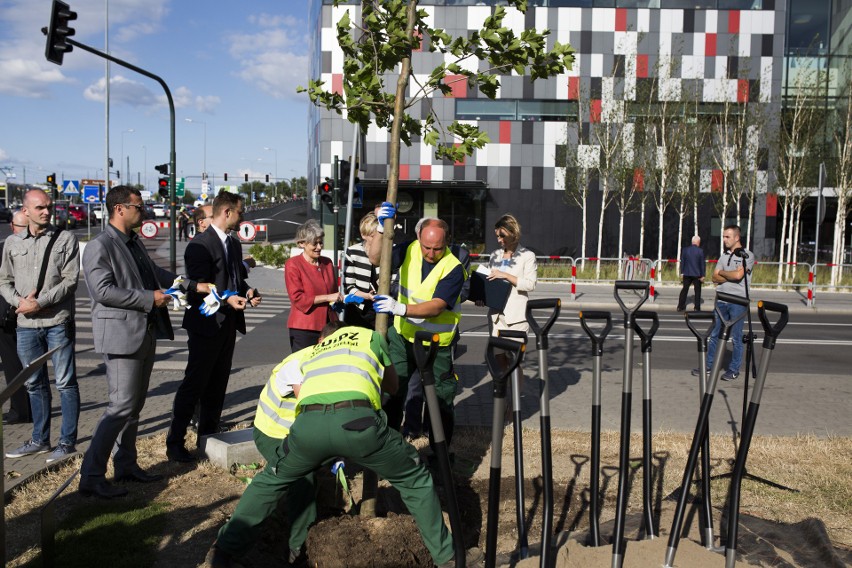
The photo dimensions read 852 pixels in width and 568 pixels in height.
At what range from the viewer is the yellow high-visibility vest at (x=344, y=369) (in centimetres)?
366

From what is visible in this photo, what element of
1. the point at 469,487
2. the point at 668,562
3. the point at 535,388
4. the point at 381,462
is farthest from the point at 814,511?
the point at 535,388

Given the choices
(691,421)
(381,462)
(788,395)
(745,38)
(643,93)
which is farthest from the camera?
(745,38)

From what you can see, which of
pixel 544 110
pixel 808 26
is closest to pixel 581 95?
pixel 544 110

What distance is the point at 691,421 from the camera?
7332mm

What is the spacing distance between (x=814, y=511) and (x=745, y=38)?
3123cm

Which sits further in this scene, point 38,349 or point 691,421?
point 691,421

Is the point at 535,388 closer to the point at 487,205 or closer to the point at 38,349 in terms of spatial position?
the point at 38,349

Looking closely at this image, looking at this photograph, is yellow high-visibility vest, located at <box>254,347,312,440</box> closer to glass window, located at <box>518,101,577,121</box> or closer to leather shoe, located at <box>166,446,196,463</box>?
leather shoe, located at <box>166,446,196,463</box>

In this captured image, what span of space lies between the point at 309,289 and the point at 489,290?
5.17 feet

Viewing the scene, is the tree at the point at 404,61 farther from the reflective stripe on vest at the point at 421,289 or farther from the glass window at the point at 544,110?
the glass window at the point at 544,110

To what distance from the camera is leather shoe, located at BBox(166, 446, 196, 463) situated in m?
5.71

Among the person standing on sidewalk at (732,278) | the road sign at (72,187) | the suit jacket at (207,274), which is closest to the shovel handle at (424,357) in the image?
the suit jacket at (207,274)

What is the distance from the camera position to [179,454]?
18.8ft

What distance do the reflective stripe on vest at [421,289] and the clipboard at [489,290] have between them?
1072 mm
